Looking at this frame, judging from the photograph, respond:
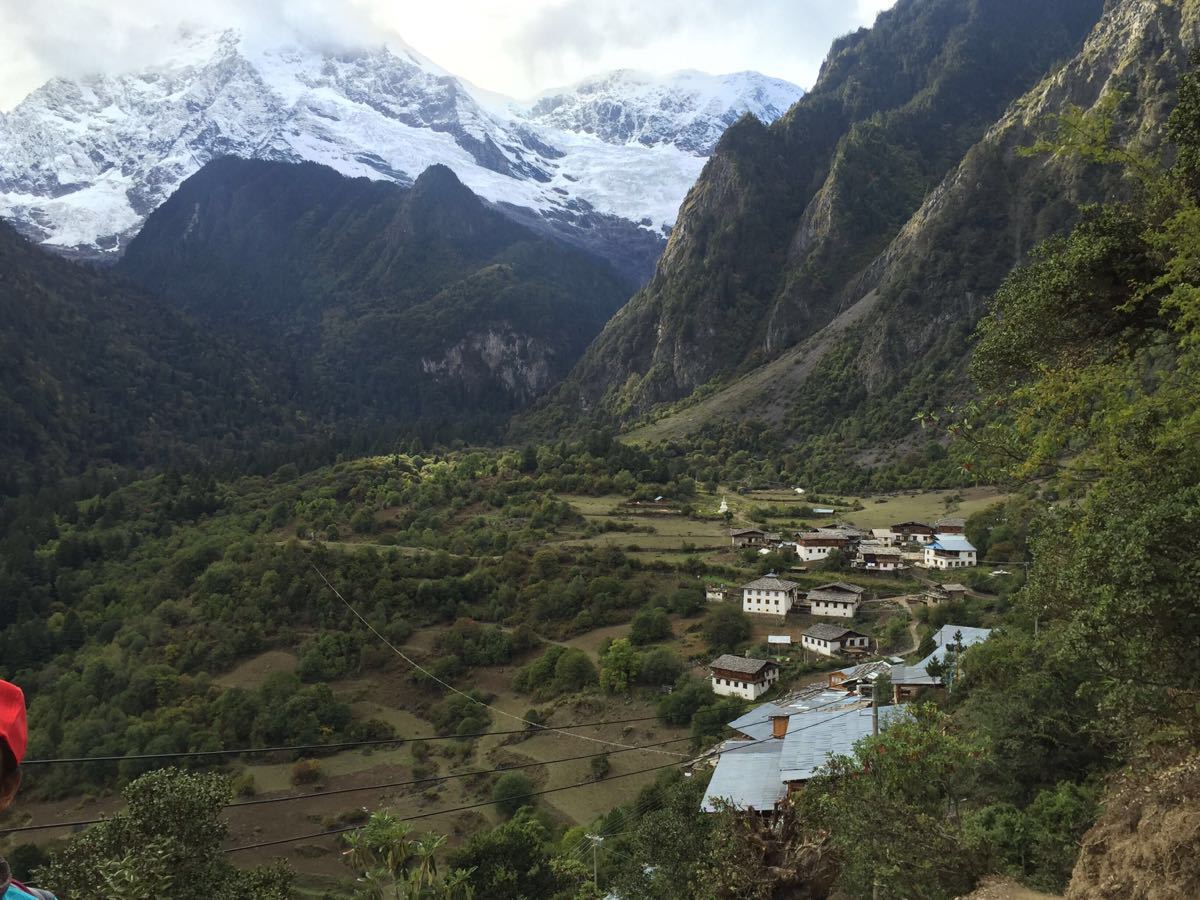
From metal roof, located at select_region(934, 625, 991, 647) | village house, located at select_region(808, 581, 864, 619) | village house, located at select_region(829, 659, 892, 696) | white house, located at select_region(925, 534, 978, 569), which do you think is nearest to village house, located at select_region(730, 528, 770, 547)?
village house, located at select_region(808, 581, 864, 619)

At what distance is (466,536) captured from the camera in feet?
260

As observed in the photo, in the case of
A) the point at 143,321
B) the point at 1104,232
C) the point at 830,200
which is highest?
the point at 830,200

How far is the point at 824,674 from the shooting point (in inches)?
1973

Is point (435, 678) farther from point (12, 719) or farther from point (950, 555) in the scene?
point (12, 719)

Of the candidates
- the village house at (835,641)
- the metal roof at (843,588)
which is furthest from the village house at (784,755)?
the metal roof at (843,588)

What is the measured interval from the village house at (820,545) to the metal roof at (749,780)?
127 feet

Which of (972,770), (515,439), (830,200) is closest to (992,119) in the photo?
(830,200)

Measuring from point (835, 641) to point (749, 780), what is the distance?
26750mm

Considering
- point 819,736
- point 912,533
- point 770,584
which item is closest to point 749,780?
point 819,736

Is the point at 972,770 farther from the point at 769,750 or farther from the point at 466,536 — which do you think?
the point at 466,536

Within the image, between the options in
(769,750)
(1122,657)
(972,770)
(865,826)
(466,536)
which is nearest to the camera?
(1122,657)

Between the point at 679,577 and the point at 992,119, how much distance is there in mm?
174881

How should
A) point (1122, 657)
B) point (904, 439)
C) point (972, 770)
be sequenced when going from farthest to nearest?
point (904, 439) → point (972, 770) → point (1122, 657)

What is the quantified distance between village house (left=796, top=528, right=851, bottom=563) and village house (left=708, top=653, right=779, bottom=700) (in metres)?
22.1
